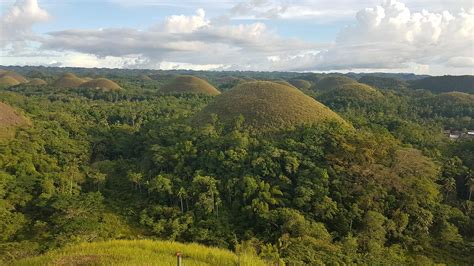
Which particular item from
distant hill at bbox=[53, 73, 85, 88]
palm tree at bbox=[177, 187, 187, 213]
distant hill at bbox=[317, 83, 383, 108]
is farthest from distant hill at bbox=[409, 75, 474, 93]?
palm tree at bbox=[177, 187, 187, 213]

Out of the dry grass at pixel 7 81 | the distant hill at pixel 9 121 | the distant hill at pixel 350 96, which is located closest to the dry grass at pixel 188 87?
the distant hill at pixel 350 96

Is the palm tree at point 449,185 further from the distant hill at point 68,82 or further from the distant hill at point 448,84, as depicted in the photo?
the distant hill at point 448,84

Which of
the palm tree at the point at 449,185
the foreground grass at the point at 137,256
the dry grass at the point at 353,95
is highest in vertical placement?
the dry grass at the point at 353,95

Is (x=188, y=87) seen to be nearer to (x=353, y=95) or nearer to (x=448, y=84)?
(x=353, y=95)

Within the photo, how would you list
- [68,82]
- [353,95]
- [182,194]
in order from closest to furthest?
[182,194] → [353,95] → [68,82]

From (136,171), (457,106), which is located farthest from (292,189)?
(457,106)

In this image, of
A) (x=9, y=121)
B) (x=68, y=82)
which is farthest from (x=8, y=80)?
(x=9, y=121)

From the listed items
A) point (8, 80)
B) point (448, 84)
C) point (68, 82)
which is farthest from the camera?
point (448, 84)
